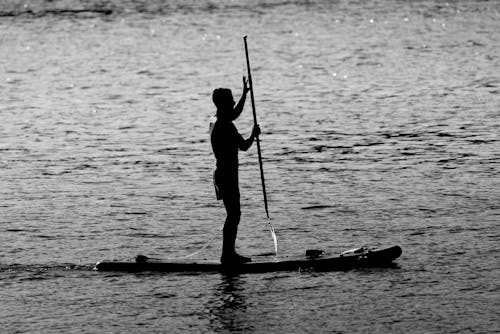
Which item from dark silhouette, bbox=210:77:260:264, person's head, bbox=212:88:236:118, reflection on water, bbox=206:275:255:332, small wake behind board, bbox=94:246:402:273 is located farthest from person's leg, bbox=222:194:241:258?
person's head, bbox=212:88:236:118

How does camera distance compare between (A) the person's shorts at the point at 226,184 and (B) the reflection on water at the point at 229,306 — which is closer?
(B) the reflection on water at the point at 229,306

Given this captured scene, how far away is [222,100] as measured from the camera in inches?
504

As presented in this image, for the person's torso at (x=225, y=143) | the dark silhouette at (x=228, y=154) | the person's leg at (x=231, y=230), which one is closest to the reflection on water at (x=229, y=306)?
the person's leg at (x=231, y=230)

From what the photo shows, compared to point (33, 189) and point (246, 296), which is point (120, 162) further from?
point (246, 296)

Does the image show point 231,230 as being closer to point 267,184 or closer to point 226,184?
point 226,184

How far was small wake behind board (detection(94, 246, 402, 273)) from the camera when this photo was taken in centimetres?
1299

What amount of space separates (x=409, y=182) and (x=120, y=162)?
199 inches

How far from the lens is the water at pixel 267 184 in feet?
38.3

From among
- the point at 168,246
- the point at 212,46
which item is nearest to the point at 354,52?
the point at 212,46

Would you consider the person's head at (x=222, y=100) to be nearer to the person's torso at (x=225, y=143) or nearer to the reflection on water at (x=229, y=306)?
the person's torso at (x=225, y=143)

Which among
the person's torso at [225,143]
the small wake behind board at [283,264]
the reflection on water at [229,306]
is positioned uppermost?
the person's torso at [225,143]

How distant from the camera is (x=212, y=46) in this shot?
43312 mm

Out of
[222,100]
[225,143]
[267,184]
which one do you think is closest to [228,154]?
[225,143]

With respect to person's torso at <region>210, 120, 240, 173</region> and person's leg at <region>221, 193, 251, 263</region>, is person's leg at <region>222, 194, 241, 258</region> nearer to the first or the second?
person's leg at <region>221, 193, 251, 263</region>
